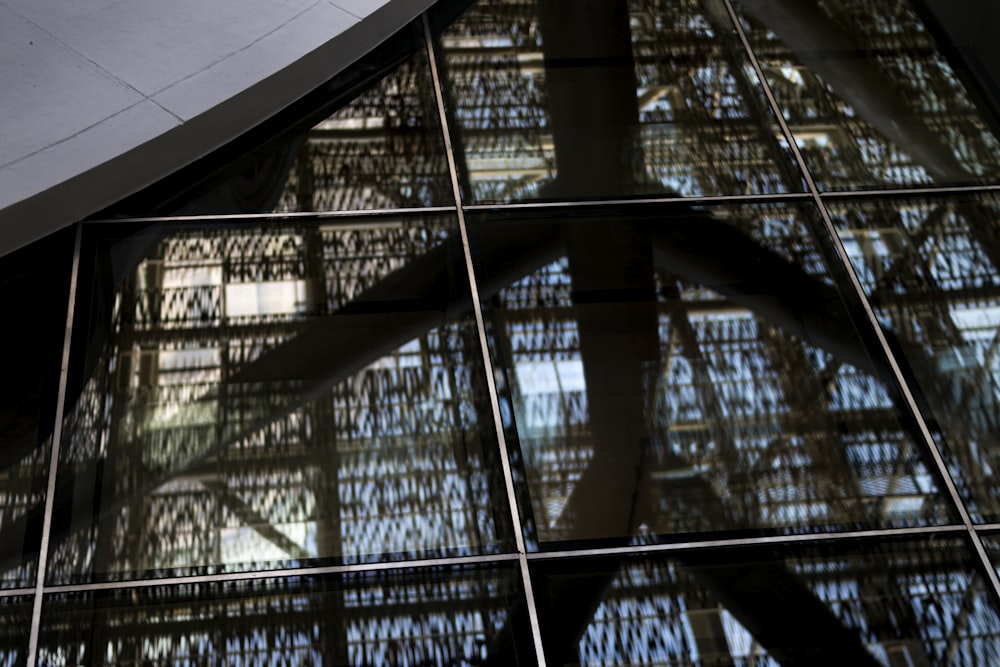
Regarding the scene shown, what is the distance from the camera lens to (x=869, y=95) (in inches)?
289

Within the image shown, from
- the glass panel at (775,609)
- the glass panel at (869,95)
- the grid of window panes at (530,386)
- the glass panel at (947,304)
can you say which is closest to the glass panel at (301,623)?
the grid of window panes at (530,386)

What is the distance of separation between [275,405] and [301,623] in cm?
119

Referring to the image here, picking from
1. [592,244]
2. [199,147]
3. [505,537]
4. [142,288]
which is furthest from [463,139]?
[505,537]

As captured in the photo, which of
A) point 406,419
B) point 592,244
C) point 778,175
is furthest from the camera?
point 778,175

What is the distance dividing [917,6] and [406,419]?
570 cm

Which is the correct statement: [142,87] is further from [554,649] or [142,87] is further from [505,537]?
[554,649]

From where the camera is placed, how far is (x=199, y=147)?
6.40m

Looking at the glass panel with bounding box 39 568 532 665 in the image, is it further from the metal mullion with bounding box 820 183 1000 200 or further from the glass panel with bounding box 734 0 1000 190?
the glass panel with bounding box 734 0 1000 190

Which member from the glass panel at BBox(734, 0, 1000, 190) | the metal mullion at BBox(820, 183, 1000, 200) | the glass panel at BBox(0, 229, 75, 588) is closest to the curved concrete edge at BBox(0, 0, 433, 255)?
the glass panel at BBox(0, 229, 75, 588)

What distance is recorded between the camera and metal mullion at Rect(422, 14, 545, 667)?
4539 millimetres

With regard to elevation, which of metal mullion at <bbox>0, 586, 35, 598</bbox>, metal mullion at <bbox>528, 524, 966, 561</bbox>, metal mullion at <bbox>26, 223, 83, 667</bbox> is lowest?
metal mullion at <bbox>528, 524, 966, 561</bbox>

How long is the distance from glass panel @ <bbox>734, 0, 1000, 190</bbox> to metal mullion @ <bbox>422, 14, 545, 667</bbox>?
93.2 inches

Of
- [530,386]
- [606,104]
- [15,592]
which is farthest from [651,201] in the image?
[15,592]

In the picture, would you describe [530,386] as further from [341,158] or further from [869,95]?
[869,95]
